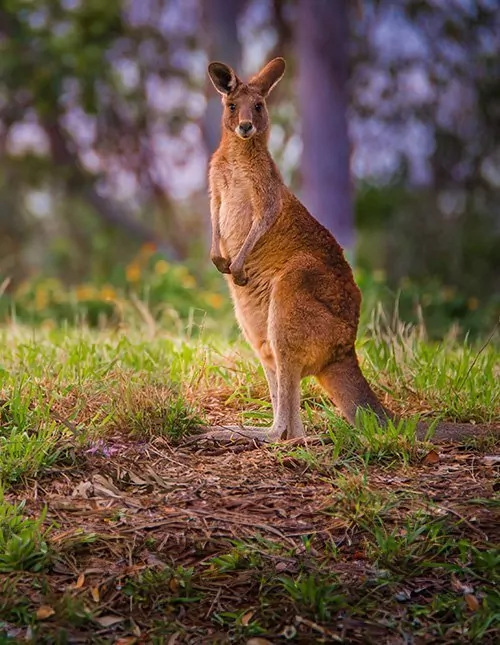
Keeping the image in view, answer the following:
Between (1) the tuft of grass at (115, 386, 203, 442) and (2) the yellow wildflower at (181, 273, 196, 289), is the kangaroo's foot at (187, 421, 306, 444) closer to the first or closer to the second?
(1) the tuft of grass at (115, 386, 203, 442)

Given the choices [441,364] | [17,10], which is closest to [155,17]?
[17,10]

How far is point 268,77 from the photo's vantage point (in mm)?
4719

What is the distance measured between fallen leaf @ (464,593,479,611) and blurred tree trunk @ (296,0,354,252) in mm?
7313

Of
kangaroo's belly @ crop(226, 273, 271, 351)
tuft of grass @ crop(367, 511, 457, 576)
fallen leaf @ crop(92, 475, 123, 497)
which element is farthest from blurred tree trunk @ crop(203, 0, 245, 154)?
tuft of grass @ crop(367, 511, 457, 576)

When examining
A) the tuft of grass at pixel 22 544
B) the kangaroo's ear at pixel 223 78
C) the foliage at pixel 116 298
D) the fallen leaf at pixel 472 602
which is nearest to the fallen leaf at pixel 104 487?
the tuft of grass at pixel 22 544

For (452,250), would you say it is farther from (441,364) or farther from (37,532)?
(37,532)

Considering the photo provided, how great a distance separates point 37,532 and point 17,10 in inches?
383

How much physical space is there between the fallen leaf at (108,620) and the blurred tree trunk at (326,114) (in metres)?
7.56

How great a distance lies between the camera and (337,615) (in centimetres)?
315

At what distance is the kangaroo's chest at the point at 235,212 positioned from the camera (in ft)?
A: 15.5

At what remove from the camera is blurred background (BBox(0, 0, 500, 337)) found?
10.5m

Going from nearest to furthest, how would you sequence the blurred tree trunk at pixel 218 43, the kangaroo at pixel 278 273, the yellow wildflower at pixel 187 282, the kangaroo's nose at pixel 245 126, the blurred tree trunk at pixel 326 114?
the kangaroo at pixel 278 273
the kangaroo's nose at pixel 245 126
the yellow wildflower at pixel 187 282
the blurred tree trunk at pixel 326 114
the blurred tree trunk at pixel 218 43

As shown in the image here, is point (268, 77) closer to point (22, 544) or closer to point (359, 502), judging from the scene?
point (359, 502)

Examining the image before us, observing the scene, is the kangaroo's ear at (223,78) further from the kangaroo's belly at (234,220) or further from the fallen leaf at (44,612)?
the fallen leaf at (44,612)
